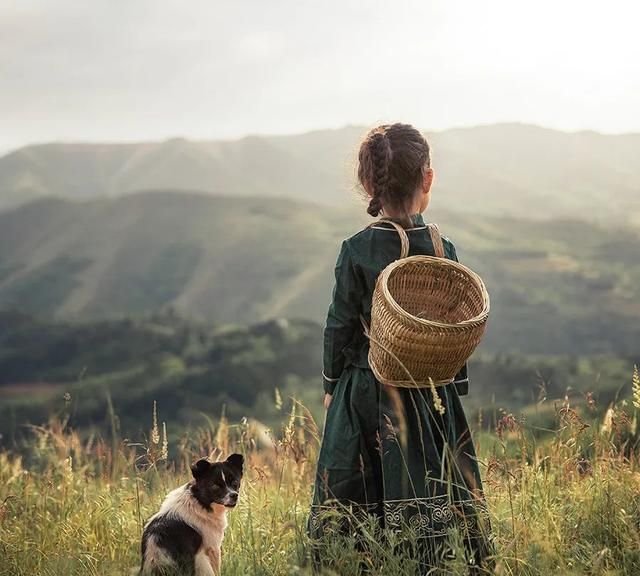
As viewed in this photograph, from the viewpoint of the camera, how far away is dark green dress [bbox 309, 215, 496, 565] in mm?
3424

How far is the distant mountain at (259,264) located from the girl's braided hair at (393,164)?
39.1 m

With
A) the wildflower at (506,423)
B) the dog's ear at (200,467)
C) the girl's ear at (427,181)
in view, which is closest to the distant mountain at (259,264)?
the wildflower at (506,423)

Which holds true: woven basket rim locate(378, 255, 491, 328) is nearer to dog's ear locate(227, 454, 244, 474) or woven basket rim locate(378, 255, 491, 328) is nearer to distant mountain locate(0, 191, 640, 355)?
dog's ear locate(227, 454, 244, 474)

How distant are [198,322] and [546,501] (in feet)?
162

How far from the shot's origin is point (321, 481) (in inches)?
142

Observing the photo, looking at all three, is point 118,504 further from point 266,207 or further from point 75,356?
point 266,207

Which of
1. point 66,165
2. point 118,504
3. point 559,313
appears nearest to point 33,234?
point 66,165

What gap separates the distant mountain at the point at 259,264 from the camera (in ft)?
153

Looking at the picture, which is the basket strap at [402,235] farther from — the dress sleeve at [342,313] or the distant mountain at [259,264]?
the distant mountain at [259,264]

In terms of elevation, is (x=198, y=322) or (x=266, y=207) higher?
(x=266, y=207)

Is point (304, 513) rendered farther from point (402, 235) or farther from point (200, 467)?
point (402, 235)

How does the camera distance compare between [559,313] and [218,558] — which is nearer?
[218,558]

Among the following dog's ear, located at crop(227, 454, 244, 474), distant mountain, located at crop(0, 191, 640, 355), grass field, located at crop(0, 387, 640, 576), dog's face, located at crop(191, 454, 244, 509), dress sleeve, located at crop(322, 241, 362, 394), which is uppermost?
dress sleeve, located at crop(322, 241, 362, 394)

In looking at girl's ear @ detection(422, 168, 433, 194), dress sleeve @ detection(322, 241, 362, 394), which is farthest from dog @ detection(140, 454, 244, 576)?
girl's ear @ detection(422, 168, 433, 194)
